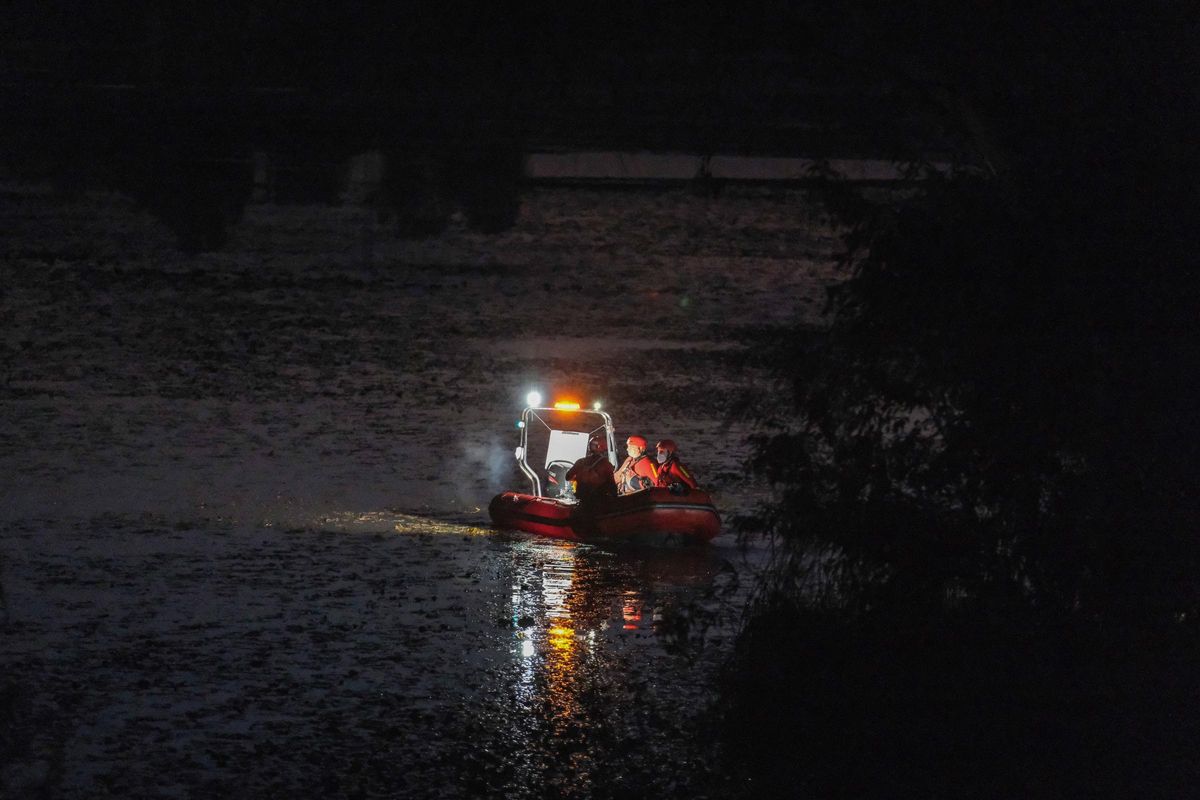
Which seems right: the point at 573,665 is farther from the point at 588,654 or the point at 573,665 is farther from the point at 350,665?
the point at 350,665

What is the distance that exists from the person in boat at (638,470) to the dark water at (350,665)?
2.38ft

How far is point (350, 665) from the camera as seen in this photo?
9.92 meters

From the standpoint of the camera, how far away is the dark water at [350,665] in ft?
24.6

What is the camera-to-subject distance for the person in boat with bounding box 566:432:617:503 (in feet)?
52.4

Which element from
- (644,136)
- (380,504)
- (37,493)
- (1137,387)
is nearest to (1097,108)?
(1137,387)

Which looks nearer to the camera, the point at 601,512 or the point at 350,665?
the point at 350,665

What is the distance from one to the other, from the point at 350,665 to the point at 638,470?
6721 mm

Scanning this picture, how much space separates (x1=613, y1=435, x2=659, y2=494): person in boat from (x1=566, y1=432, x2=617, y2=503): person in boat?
0.22m

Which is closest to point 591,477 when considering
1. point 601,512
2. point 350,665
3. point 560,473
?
point 601,512

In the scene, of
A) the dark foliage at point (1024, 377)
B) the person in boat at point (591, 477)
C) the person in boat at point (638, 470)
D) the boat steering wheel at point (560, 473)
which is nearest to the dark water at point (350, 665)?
the person in boat at point (591, 477)

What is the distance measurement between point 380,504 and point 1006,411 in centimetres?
1163

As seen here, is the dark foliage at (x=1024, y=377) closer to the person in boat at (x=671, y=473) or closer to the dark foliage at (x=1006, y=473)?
the dark foliage at (x=1006, y=473)

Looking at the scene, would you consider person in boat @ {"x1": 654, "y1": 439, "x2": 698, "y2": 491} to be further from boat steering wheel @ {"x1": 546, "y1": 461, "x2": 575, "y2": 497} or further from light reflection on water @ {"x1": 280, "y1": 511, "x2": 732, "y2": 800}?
boat steering wheel @ {"x1": 546, "y1": 461, "x2": 575, "y2": 497}

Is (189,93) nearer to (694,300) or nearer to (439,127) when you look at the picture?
(439,127)
